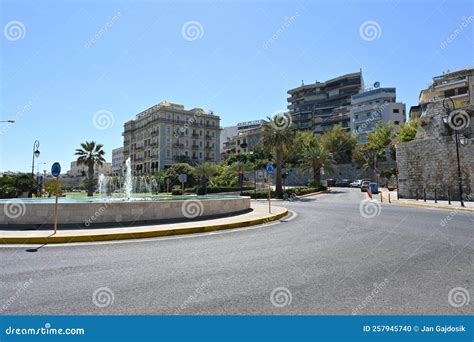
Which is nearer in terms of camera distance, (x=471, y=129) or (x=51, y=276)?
(x=51, y=276)

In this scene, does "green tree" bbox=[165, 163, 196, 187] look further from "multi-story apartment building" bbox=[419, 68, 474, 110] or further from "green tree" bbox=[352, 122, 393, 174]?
"multi-story apartment building" bbox=[419, 68, 474, 110]

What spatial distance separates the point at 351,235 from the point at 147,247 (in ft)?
20.4

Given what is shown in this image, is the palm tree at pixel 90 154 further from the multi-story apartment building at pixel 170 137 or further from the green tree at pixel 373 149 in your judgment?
the green tree at pixel 373 149
